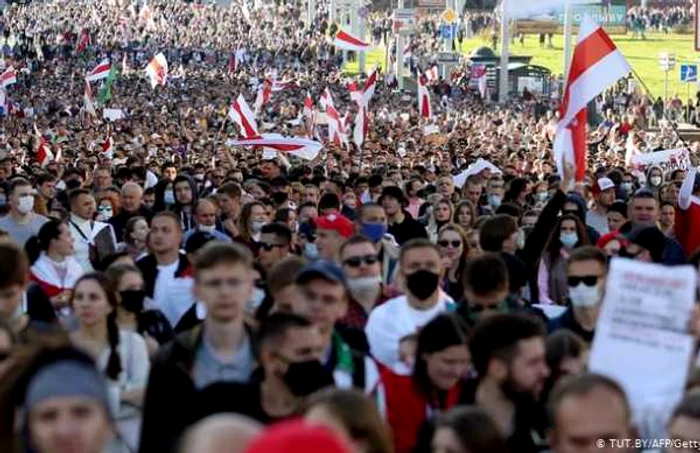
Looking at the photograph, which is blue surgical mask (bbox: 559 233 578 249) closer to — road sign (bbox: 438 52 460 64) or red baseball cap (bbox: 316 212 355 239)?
red baseball cap (bbox: 316 212 355 239)

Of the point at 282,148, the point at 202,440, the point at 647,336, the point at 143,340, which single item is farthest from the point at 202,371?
the point at 282,148

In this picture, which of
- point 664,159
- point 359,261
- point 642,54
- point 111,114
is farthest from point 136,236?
point 642,54

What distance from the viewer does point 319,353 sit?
679 centimetres

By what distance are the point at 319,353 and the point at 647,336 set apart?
A: 1.18 meters

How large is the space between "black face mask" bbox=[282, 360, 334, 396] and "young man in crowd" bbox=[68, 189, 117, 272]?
19.6ft

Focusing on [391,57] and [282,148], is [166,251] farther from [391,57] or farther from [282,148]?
[391,57]

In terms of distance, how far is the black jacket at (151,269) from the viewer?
1066cm

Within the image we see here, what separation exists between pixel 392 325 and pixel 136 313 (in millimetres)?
1219

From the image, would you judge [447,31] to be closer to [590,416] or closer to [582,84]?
[582,84]

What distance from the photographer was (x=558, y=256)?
39.7ft

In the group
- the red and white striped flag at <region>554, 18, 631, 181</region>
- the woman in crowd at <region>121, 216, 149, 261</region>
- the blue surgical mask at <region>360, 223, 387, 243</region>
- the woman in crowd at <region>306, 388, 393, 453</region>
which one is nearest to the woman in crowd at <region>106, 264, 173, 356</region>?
the woman in crowd at <region>306, 388, 393, 453</region>

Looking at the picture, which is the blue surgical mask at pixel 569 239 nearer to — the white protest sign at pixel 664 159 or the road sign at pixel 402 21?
the white protest sign at pixel 664 159

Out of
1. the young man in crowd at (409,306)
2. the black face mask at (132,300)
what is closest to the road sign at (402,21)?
the young man in crowd at (409,306)

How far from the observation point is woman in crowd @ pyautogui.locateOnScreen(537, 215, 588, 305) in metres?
11.7
